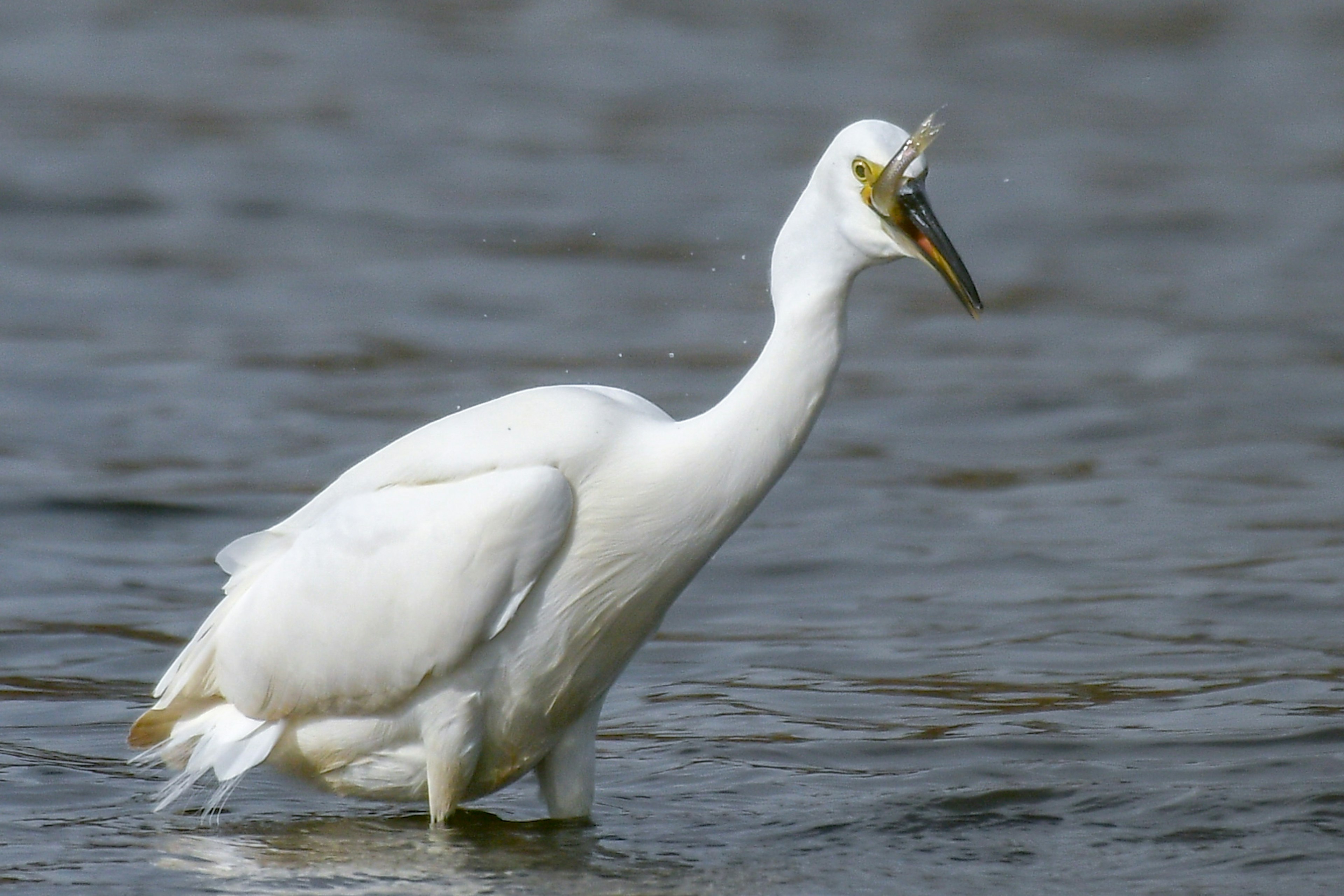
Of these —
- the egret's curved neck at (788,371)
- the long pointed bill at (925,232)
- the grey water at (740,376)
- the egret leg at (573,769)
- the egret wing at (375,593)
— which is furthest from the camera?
the grey water at (740,376)

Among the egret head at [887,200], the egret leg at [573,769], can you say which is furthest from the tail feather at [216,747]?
the egret head at [887,200]

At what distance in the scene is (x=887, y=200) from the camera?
17.7 ft

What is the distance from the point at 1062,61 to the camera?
77.8 ft

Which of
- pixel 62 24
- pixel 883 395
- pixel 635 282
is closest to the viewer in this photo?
pixel 883 395

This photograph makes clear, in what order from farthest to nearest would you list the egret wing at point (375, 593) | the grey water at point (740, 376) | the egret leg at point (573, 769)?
1. the grey water at point (740, 376)
2. the egret leg at point (573, 769)
3. the egret wing at point (375, 593)

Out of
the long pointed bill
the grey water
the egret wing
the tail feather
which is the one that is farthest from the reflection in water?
the long pointed bill

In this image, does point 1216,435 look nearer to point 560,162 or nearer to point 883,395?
point 883,395

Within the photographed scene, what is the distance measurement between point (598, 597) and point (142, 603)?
3787 mm

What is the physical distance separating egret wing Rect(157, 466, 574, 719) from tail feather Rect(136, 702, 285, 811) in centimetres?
6

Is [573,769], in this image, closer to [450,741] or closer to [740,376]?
[450,741]

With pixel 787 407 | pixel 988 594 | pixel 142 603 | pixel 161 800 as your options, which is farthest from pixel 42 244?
pixel 787 407

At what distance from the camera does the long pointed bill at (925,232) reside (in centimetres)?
538

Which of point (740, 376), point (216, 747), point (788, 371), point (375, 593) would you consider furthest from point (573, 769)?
point (740, 376)

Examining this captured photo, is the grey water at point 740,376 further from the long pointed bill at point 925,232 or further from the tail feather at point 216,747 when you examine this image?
the long pointed bill at point 925,232
